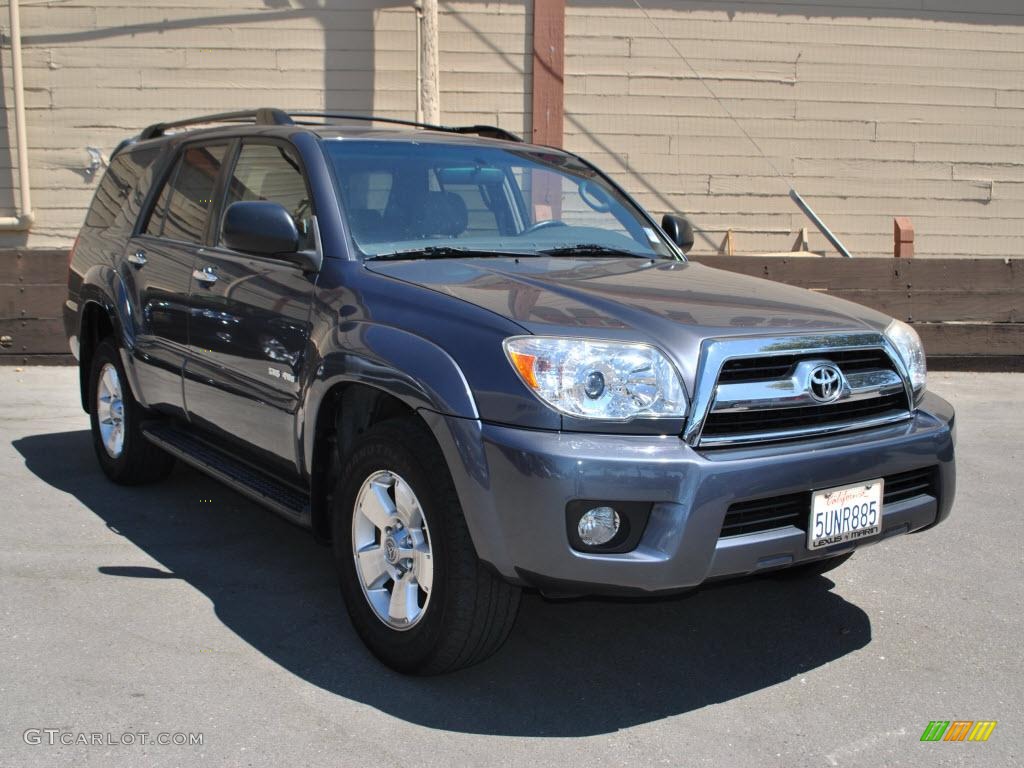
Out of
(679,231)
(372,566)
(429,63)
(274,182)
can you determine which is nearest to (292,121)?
(274,182)

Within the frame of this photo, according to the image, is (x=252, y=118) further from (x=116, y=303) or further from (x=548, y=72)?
(x=548, y=72)

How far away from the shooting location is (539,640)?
157 inches

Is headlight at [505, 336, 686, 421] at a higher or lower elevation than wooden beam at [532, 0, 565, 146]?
lower

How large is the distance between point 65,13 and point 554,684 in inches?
403

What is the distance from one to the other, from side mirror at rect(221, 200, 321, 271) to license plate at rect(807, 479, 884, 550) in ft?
6.45

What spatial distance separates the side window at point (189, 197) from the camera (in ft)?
16.6

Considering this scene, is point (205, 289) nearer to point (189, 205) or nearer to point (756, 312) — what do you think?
point (189, 205)

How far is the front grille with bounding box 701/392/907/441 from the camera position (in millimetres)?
3262

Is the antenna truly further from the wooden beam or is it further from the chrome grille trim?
the chrome grille trim

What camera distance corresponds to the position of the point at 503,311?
11.1 feet

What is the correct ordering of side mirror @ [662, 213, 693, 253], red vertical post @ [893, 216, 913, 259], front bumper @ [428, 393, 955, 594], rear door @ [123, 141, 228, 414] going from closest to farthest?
1. front bumper @ [428, 393, 955, 594]
2. rear door @ [123, 141, 228, 414]
3. side mirror @ [662, 213, 693, 253]
4. red vertical post @ [893, 216, 913, 259]

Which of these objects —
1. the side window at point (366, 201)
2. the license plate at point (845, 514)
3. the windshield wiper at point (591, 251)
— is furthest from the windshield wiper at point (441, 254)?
the license plate at point (845, 514)

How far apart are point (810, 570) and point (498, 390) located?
2.07 meters

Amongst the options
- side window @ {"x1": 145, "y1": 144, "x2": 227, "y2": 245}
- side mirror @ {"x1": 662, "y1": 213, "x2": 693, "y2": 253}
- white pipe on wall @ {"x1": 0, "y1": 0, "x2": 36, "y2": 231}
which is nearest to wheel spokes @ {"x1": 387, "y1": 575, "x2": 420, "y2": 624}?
side window @ {"x1": 145, "y1": 144, "x2": 227, "y2": 245}
